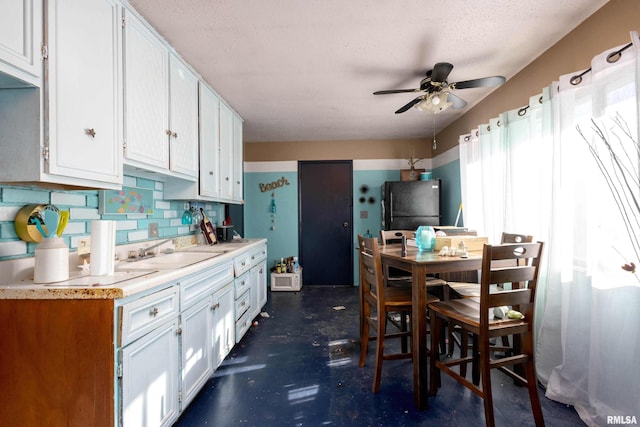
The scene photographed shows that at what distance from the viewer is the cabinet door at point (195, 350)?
166 centimetres

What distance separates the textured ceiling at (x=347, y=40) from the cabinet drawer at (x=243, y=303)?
206 cm

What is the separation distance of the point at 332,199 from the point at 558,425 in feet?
11.8

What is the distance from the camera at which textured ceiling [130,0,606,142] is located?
1.68 metres

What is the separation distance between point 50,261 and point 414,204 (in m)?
3.61

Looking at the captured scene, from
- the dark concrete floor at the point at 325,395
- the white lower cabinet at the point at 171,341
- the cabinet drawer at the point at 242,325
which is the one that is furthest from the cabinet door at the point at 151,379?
the cabinet drawer at the point at 242,325

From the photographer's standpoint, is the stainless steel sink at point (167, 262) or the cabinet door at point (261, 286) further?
the cabinet door at point (261, 286)

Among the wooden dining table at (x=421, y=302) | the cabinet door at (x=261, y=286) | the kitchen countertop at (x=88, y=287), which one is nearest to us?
the kitchen countertop at (x=88, y=287)

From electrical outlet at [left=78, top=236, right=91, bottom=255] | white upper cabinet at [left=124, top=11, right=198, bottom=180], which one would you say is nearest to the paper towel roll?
Answer: electrical outlet at [left=78, top=236, right=91, bottom=255]

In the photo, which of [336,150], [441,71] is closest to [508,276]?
[441,71]

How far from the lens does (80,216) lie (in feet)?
5.33

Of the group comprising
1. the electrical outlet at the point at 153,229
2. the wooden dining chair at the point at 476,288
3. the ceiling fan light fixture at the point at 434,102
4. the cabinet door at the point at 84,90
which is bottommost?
the wooden dining chair at the point at 476,288

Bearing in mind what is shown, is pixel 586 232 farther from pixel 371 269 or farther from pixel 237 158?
pixel 237 158

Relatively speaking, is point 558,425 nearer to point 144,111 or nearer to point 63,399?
point 63,399

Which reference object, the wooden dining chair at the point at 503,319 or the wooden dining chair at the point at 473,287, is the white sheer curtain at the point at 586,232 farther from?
the wooden dining chair at the point at 503,319
